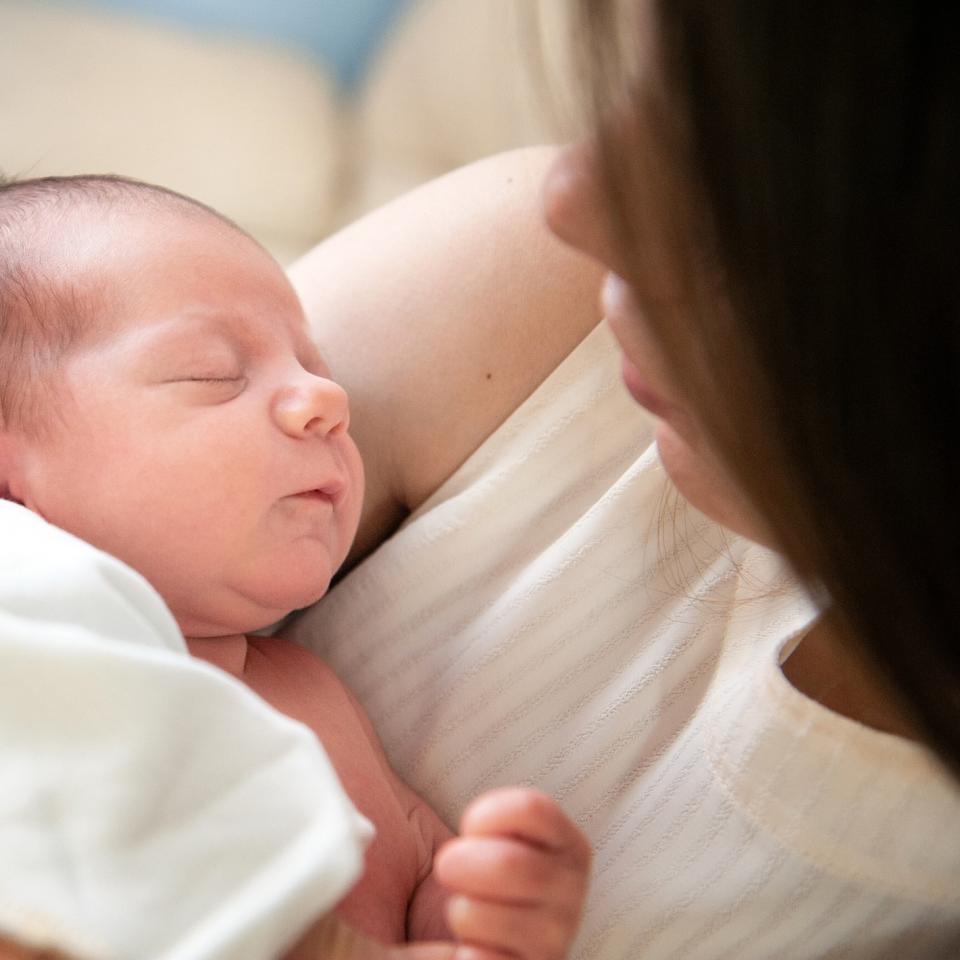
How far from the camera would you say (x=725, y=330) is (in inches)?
19.9

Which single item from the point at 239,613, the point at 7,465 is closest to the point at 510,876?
the point at 239,613

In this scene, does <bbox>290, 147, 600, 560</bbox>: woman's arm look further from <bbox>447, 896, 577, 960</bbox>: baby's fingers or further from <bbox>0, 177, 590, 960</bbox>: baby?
<bbox>447, 896, 577, 960</bbox>: baby's fingers

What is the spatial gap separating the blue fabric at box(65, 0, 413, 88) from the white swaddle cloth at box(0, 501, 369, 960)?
52.6 inches

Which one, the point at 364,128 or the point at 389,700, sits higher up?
the point at 364,128

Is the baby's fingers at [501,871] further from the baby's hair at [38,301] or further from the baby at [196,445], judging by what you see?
the baby's hair at [38,301]

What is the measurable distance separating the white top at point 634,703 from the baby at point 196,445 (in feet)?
0.27

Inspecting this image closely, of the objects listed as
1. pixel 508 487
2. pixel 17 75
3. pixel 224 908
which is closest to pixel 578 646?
pixel 508 487

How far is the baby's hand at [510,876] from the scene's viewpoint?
1.73 ft

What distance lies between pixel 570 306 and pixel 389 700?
1.15ft

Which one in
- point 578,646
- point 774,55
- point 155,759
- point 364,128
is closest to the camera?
point 774,55

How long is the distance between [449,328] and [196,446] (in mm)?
267

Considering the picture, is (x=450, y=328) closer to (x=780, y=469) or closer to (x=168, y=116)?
(x=780, y=469)

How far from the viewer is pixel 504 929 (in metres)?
0.54

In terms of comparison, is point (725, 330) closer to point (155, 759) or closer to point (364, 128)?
point (155, 759)
